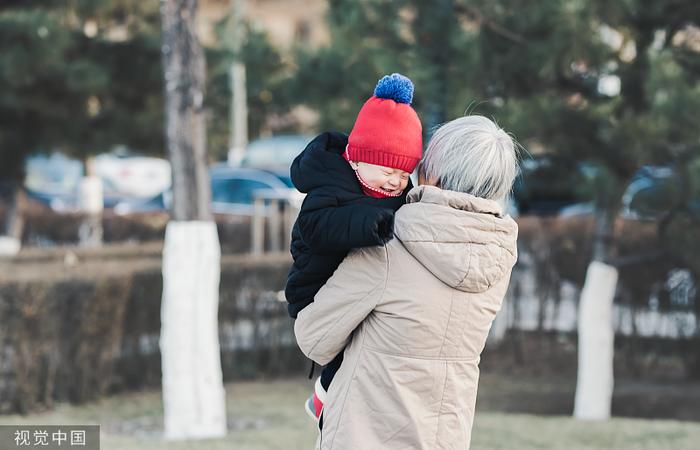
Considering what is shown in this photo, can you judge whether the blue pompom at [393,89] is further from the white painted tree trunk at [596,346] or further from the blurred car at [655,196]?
the white painted tree trunk at [596,346]

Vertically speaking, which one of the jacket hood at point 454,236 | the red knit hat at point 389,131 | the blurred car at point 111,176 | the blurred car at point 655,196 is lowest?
the blurred car at point 111,176

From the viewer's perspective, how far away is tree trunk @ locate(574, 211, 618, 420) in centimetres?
830

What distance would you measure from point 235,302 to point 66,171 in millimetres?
21884

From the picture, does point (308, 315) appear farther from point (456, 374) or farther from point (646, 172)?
point (646, 172)

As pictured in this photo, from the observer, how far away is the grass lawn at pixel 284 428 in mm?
6281

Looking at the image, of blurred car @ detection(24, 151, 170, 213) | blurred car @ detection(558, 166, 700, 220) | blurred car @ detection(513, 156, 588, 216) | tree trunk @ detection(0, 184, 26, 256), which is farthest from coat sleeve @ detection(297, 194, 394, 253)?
blurred car @ detection(24, 151, 170, 213)

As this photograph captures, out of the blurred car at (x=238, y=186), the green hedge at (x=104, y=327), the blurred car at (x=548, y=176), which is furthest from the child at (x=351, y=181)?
the blurred car at (x=238, y=186)

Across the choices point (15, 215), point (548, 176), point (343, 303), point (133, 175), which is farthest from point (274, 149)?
point (343, 303)

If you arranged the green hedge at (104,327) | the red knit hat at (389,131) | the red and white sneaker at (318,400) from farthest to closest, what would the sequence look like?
the green hedge at (104,327)
the red and white sneaker at (318,400)
the red knit hat at (389,131)

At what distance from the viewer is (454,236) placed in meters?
2.45

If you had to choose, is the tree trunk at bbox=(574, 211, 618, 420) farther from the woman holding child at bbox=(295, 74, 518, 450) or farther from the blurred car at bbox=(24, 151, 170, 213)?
the blurred car at bbox=(24, 151, 170, 213)

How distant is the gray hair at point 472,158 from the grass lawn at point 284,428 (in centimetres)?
386

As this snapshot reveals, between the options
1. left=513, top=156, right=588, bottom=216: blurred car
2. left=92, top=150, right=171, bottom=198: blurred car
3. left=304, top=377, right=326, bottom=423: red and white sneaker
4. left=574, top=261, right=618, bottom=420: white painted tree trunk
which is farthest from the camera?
left=92, top=150, right=171, bottom=198: blurred car

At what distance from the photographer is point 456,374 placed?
8.29 feet
